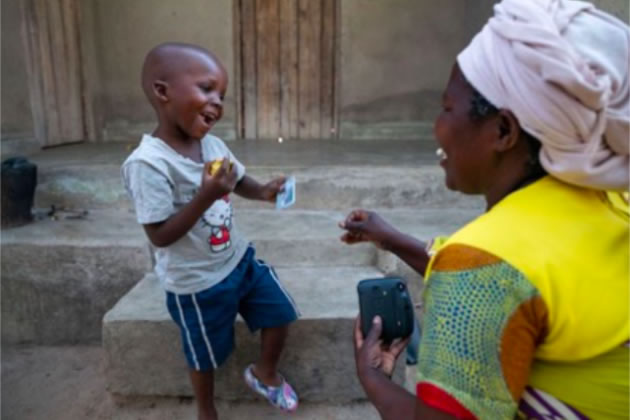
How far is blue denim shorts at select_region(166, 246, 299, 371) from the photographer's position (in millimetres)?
1992

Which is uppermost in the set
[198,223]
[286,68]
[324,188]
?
[198,223]

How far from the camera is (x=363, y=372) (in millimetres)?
1118

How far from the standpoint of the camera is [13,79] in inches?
161

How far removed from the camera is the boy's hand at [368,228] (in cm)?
157

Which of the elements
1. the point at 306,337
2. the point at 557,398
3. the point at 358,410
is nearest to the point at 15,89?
the point at 306,337

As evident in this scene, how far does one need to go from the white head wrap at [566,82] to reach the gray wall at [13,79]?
4.09m

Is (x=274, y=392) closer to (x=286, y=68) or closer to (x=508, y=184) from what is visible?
(x=508, y=184)

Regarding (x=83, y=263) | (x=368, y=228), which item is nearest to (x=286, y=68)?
(x=83, y=263)

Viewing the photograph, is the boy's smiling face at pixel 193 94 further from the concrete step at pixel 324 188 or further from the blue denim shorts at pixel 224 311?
the concrete step at pixel 324 188

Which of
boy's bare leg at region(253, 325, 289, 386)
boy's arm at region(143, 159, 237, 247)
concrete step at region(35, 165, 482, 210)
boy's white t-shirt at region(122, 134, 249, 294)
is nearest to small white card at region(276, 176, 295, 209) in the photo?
boy's white t-shirt at region(122, 134, 249, 294)

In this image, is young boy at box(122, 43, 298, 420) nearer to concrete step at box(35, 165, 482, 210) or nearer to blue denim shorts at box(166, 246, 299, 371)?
blue denim shorts at box(166, 246, 299, 371)

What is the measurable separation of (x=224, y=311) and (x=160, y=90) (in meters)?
0.83

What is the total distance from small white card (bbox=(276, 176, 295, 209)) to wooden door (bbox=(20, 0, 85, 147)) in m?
3.21

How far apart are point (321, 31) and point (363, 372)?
195 inches
